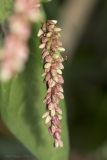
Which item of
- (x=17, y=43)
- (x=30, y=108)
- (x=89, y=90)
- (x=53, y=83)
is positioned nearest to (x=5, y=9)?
(x=53, y=83)

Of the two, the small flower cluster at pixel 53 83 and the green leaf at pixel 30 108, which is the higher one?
the small flower cluster at pixel 53 83

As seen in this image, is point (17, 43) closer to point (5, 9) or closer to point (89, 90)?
point (5, 9)

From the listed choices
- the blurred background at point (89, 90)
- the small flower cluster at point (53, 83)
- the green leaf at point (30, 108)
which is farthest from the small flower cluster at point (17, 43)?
the blurred background at point (89, 90)

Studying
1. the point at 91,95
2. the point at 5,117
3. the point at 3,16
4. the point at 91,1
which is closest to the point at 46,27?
the point at 3,16

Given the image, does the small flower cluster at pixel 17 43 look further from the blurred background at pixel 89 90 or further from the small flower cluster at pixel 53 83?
the blurred background at pixel 89 90

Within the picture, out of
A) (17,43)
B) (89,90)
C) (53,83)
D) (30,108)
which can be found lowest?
(89,90)

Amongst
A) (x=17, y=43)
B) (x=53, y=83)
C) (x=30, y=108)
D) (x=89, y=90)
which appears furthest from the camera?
(x=89, y=90)
